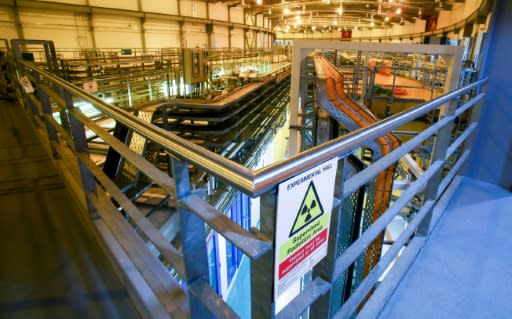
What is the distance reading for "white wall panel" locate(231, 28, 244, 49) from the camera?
66.3 ft

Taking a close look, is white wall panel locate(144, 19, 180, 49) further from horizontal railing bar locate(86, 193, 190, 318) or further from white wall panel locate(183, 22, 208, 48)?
horizontal railing bar locate(86, 193, 190, 318)

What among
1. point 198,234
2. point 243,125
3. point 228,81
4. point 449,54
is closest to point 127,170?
point 198,234

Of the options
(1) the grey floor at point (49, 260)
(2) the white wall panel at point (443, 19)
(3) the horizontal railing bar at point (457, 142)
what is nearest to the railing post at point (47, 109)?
(1) the grey floor at point (49, 260)

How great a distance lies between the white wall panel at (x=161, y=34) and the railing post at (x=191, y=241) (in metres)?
14.4

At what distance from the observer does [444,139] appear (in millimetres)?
1518

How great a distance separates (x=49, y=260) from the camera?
1371 millimetres

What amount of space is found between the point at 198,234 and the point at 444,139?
1.39m

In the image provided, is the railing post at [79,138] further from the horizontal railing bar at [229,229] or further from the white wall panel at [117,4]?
the white wall panel at [117,4]

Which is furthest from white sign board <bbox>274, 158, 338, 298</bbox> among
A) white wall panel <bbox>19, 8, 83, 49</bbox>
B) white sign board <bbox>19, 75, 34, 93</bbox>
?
white wall panel <bbox>19, 8, 83, 49</bbox>

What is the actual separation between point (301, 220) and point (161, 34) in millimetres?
15304

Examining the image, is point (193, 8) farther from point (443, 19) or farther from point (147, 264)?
point (147, 264)

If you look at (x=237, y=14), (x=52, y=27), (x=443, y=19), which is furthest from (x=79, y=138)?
(x=237, y=14)

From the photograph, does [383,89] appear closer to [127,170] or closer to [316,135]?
[316,135]

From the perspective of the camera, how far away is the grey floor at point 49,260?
3.72ft
